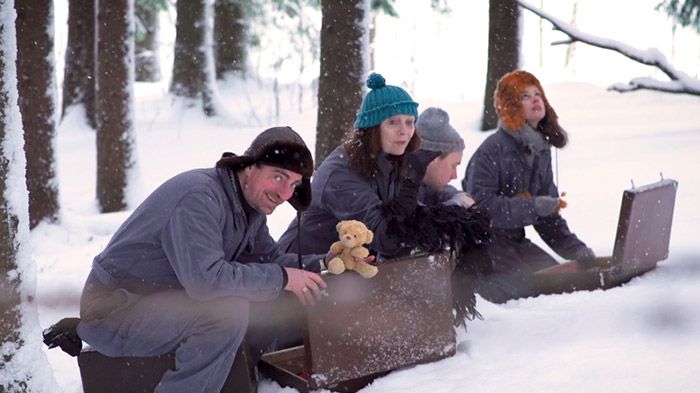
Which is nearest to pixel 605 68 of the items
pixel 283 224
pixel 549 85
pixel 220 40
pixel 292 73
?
pixel 292 73

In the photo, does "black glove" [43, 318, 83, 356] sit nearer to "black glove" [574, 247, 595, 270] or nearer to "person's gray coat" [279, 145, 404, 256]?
"person's gray coat" [279, 145, 404, 256]

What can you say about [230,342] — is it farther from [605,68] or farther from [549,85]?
[605,68]

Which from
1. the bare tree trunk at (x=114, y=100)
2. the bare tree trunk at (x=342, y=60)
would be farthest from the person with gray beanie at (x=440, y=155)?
the bare tree trunk at (x=114, y=100)

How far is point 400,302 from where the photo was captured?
3.88 meters

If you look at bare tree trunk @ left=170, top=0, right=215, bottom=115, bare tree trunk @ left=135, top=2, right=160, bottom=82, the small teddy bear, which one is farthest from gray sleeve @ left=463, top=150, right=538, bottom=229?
bare tree trunk @ left=135, top=2, right=160, bottom=82

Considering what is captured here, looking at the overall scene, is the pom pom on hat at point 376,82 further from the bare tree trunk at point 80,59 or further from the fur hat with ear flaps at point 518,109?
the bare tree trunk at point 80,59

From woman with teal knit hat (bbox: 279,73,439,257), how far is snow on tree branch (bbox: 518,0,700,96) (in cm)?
273

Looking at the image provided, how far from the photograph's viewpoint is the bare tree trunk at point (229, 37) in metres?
15.5

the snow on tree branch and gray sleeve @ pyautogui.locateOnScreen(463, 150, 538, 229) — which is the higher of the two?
the snow on tree branch

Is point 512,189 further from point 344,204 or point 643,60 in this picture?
point 643,60

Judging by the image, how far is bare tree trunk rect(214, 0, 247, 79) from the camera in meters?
15.5

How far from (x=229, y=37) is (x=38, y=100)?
303 inches

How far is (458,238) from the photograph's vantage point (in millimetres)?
4211

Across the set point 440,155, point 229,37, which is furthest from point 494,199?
point 229,37
